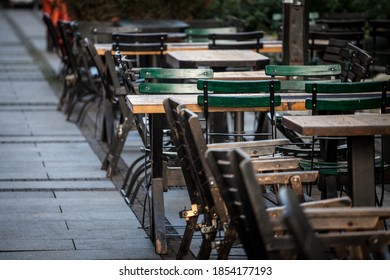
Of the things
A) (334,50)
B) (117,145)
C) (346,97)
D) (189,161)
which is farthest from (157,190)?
(334,50)

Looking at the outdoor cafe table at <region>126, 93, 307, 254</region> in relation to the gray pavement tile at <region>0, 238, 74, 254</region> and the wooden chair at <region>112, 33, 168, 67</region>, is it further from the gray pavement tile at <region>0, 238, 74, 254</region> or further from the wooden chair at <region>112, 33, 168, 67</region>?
the wooden chair at <region>112, 33, 168, 67</region>

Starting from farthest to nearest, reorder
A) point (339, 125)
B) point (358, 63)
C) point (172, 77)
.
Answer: point (358, 63)
point (172, 77)
point (339, 125)

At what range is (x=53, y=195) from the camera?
9.39 meters

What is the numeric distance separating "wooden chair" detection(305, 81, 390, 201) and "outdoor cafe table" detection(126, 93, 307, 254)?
30 cm

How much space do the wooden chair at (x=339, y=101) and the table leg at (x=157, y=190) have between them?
0.94m

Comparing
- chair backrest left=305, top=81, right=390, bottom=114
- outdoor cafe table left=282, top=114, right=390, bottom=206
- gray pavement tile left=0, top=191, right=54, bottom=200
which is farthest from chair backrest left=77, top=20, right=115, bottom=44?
outdoor cafe table left=282, top=114, right=390, bottom=206

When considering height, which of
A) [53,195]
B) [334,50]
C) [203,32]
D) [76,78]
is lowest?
[76,78]

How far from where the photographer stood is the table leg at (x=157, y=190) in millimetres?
7340

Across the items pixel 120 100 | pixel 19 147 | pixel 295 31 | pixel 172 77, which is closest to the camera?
pixel 172 77

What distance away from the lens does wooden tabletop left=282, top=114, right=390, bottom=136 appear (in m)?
6.07

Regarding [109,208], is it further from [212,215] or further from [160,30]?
[160,30]

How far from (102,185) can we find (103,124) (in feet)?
7.64

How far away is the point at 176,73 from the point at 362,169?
206cm

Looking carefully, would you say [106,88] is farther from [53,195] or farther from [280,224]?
[280,224]
